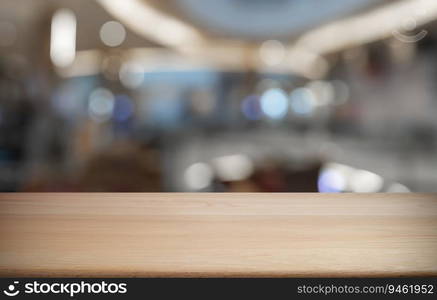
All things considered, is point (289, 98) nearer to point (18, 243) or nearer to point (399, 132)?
point (399, 132)

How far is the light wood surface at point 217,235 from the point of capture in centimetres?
42

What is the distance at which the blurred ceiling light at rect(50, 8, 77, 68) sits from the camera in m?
3.69

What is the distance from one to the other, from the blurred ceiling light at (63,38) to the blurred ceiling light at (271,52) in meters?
2.12

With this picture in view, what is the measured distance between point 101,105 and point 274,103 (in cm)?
198

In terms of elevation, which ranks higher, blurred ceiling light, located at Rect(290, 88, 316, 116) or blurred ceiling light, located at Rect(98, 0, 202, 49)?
blurred ceiling light, located at Rect(98, 0, 202, 49)

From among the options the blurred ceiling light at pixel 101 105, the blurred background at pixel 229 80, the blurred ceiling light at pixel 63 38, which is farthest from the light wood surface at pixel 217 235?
the blurred ceiling light at pixel 63 38

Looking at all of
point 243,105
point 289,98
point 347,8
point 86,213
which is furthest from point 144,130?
point 86,213

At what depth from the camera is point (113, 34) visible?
4.21 metres

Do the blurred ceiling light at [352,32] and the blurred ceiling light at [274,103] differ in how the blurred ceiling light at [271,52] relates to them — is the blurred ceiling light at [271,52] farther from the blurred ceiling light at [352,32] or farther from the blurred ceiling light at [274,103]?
the blurred ceiling light at [274,103]

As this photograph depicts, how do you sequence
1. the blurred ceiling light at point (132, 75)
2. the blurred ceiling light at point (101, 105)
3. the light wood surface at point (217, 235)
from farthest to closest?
the blurred ceiling light at point (132, 75), the blurred ceiling light at point (101, 105), the light wood surface at point (217, 235)

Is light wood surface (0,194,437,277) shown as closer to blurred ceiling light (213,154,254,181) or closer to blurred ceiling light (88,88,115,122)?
blurred ceiling light (213,154,254,181)

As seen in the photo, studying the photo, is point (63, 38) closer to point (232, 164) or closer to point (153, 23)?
point (153, 23)

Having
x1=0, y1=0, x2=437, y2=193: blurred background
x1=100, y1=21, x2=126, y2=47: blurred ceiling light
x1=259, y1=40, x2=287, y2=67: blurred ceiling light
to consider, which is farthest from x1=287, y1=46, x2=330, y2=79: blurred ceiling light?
x1=100, y1=21, x2=126, y2=47: blurred ceiling light

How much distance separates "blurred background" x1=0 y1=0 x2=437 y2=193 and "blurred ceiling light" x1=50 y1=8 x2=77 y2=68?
0.03 ft
